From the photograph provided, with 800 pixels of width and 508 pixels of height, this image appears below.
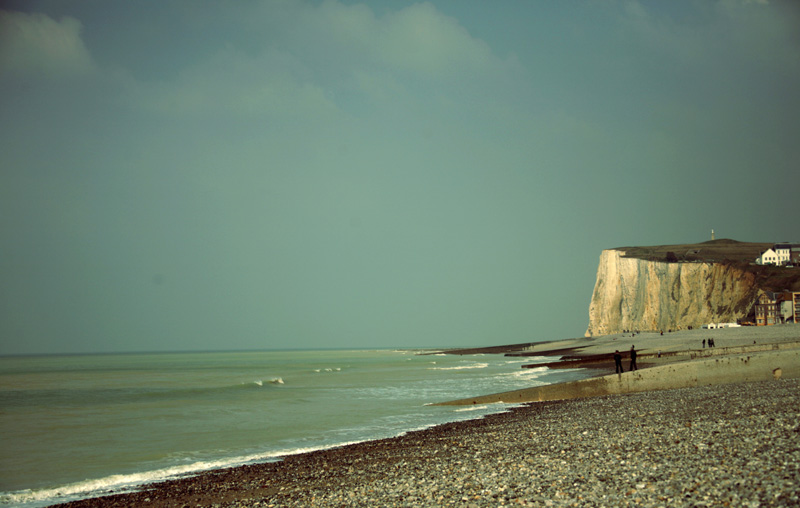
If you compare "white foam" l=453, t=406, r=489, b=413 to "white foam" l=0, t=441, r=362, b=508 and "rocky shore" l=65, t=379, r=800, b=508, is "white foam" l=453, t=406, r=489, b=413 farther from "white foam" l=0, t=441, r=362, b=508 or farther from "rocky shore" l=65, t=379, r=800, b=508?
"white foam" l=0, t=441, r=362, b=508

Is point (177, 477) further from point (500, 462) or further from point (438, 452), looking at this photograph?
point (500, 462)

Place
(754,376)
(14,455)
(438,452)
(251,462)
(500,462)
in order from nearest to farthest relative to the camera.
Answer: (500,462) → (438,452) → (251,462) → (14,455) → (754,376)

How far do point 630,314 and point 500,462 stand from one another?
85201 mm

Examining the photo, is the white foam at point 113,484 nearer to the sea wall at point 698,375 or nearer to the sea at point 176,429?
the sea at point 176,429

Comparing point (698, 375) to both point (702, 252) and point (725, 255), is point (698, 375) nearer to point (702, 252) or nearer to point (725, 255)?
point (702, 252)

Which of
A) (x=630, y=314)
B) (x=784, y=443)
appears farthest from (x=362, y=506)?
(x=630, y=314)

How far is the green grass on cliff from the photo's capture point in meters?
68.5

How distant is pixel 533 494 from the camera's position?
679cm

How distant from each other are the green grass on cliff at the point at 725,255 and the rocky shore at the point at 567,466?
65.3 m

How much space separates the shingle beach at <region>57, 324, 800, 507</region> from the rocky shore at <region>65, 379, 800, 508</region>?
22 millimetres

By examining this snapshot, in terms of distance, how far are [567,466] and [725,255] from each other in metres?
96.4

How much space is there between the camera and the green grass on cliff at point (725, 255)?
68.5 meters

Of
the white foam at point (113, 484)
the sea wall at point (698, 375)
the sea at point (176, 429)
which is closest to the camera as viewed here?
the white foam at point (113, 484)

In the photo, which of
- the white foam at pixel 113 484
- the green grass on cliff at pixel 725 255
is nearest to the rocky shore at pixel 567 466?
the white foam at pixel 113 484
